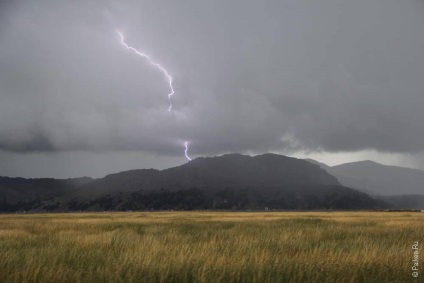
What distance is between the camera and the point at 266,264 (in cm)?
841

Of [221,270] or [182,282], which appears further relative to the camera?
[221,270]

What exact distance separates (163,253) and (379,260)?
523 cm

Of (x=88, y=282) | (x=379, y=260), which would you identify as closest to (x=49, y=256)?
(x=88, y=282)

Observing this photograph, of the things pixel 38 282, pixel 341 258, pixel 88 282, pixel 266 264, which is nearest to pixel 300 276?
pixel 266 264

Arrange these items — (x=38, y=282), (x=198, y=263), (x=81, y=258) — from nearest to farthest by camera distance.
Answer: (x=38, y=282) < (x=198, y=263) < (x=81, y=258)

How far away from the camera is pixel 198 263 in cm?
833

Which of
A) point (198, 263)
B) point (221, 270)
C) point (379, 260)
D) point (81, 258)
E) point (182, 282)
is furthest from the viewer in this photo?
point (81, 258)

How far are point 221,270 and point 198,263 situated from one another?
812 millimetres

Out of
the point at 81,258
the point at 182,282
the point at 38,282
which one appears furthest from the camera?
the point at 81,258

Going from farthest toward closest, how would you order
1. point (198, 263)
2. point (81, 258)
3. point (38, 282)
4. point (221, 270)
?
point (81, 258) < point (198, 263) < point (221, 270) < point (38, 282)

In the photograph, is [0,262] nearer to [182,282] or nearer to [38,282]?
[38,282]

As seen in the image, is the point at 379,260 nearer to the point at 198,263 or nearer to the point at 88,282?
the point at 198,263

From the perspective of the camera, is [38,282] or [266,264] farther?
[266,264]

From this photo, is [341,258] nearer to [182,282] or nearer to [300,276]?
[300,276]
